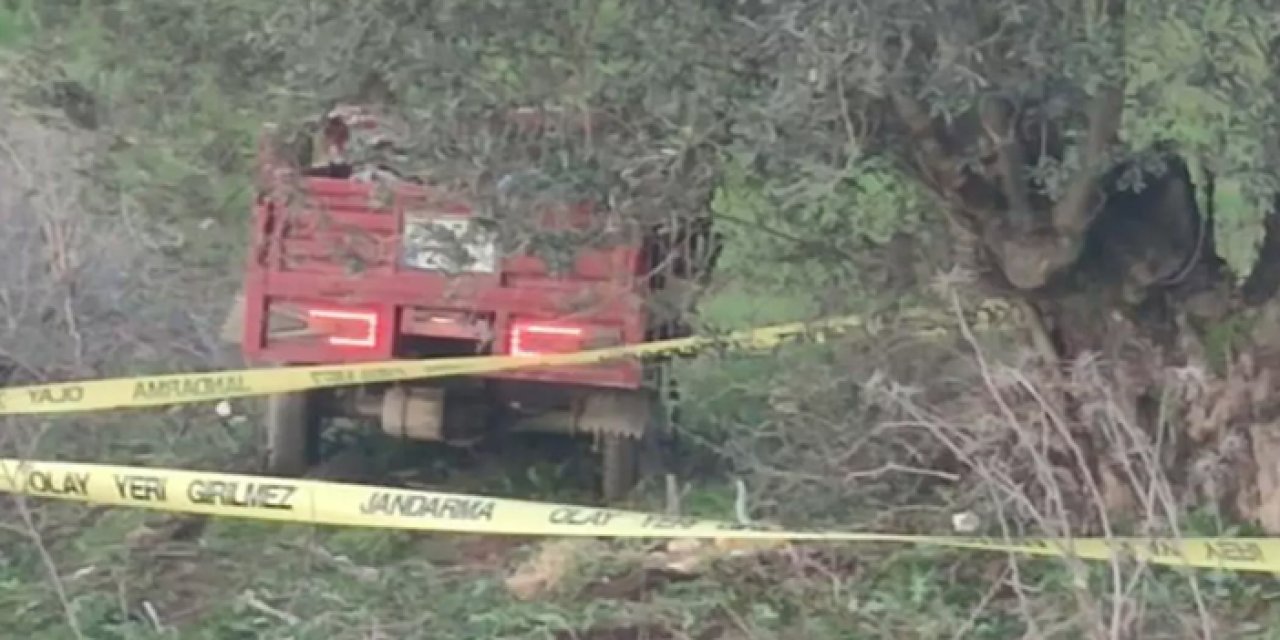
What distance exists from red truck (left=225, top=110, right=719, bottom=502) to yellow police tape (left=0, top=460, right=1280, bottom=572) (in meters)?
0.69

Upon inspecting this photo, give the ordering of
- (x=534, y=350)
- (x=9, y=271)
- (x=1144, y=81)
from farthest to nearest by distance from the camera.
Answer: (x=9, y=271), (x=534, y=350), (x=1144, y=81)

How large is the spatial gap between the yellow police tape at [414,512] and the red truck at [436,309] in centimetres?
69

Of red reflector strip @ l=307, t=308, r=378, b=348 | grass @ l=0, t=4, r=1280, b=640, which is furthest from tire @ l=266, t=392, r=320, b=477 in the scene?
grass @ l=0, t=4, r=1280, b=640

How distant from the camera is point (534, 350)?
8.16 metres

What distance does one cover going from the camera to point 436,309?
27.3ft

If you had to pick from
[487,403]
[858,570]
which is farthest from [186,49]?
[487,403]

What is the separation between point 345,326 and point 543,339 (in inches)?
33.2

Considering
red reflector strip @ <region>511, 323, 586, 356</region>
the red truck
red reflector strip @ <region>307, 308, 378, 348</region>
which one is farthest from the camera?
red reflector strip @ <region>307, 308, 378, 348</region>

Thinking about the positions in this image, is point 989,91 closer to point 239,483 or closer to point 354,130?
point 354,130

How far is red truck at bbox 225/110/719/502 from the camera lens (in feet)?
21.4

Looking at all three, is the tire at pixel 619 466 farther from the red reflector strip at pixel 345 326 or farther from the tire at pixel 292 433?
the tire at pixel 292 433

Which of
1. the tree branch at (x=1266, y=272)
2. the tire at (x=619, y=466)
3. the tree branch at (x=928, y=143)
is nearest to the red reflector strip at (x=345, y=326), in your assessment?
the tire at (x=619, y=466)

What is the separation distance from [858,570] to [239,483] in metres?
1.86

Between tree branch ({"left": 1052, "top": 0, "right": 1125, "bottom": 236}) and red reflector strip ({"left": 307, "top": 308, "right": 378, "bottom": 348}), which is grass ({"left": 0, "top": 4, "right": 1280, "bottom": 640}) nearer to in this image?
red reflector strip ({"left": 307, "top": 308, "right": 378, "bottom": 348})
